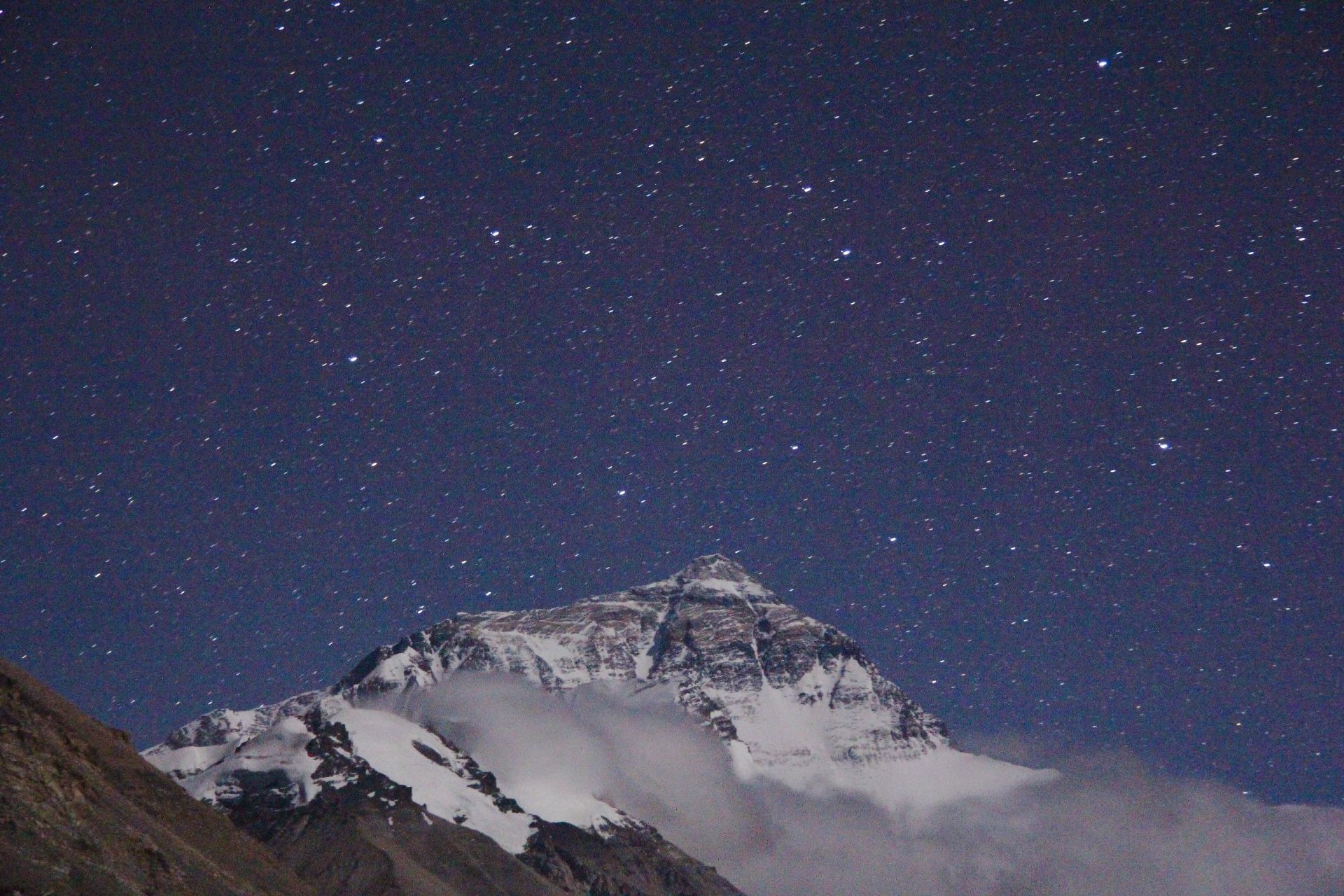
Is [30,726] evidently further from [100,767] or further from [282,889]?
[282,889]

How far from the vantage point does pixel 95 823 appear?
244 feet

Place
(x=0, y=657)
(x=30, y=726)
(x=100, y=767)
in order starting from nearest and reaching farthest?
(x=30, y=726)
(x=100, y=767)
(x=0, y=657)

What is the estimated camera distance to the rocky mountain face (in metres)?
61.9

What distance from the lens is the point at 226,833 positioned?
388ft

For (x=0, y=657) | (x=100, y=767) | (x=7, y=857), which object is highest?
(x=0, y=657)

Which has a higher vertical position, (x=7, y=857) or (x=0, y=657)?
(x=0, y=657)

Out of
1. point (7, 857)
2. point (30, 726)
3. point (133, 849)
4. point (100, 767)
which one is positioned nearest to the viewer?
point (7, 857)

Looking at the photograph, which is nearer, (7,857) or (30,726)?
(7,857)

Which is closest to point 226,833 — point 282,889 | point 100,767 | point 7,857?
point 282,889

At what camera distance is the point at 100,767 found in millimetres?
98500

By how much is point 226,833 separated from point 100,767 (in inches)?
925

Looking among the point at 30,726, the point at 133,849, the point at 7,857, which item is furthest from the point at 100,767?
the point at 7,857

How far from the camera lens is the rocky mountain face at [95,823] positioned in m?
61.9

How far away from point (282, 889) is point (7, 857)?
59.3m
